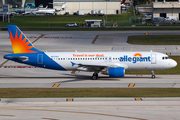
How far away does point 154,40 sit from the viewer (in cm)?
8531

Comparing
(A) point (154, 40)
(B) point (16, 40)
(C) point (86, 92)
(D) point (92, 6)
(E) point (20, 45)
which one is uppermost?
(D) point (92, 6)

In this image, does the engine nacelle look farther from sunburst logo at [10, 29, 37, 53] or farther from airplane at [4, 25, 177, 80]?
sunburst logo at [10, 29, 37, 53]

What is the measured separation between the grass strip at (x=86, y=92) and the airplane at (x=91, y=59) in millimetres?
6667

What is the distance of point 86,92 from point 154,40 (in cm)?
5326

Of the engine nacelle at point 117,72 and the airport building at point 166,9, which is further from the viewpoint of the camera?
the airport building at point 166,9

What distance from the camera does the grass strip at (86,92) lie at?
114 feet

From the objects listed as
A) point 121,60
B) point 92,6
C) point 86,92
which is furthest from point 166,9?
point 86,92

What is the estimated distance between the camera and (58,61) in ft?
147

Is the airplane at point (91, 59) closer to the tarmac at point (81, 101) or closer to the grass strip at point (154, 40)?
the tarmac at point (81, 101)

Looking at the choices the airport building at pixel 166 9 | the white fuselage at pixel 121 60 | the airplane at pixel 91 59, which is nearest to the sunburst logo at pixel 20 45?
the airplane at pixel 91 59

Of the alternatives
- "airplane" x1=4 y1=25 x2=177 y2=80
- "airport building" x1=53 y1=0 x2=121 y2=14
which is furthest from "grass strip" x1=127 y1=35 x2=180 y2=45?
"airport building" x1=53 y1=0 x2=121 y2=14

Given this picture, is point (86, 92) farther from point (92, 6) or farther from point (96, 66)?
point (92, 6)

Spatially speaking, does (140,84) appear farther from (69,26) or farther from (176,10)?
(176,10)

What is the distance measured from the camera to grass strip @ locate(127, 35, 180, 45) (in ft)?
267
